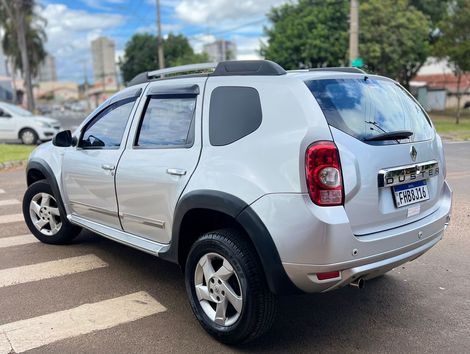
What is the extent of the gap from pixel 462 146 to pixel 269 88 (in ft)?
48.0

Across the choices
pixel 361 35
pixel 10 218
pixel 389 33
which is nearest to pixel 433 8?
pixel 389 33

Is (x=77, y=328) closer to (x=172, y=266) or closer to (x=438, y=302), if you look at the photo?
(x=172, y=266)

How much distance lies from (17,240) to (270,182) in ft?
13.5

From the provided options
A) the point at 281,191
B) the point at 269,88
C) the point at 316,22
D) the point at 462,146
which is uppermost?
the point at 316,22

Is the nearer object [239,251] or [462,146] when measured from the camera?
[239,251]

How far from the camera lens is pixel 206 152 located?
342 centimetres

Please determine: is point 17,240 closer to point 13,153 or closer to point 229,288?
point 229,288

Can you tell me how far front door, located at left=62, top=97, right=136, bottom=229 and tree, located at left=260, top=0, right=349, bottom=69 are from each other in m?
28.6

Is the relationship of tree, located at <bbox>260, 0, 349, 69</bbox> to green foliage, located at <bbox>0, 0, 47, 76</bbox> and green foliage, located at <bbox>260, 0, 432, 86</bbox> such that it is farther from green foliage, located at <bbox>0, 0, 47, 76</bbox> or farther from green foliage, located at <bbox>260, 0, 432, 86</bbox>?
green foliage, located at <bbox>0, 0, 47, 76</bbox>

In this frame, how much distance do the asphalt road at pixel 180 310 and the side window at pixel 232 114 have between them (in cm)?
143

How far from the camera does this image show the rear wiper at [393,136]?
3.18m

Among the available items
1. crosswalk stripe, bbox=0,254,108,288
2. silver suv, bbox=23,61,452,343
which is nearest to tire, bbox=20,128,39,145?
crosswalk stripe, bbox=0,254,108,288

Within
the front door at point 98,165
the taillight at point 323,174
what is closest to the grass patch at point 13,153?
the front door at point 98,165

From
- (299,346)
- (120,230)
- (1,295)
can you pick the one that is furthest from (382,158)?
(1,295)
